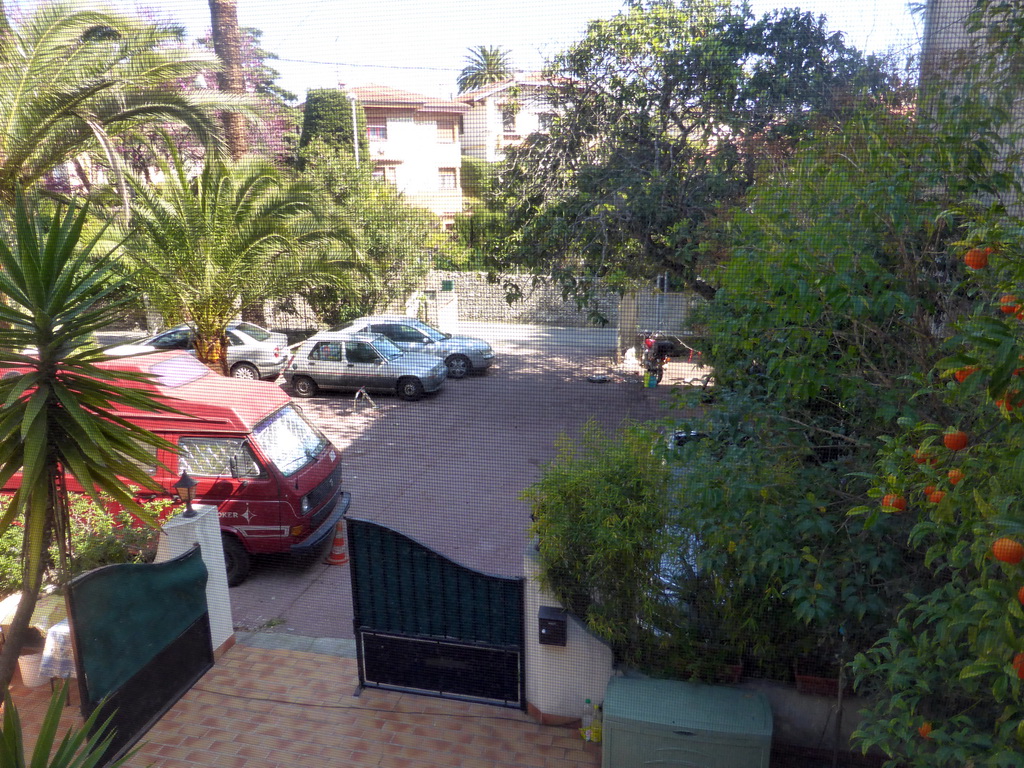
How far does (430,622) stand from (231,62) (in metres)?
2.60

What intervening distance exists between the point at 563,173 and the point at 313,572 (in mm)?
2380

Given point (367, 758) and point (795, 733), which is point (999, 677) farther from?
point (367, 758)

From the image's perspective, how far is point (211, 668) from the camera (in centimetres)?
267

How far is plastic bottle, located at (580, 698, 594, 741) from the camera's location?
2.23 m

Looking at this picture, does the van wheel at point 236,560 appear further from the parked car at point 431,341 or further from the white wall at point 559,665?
the parked car at point 431,341

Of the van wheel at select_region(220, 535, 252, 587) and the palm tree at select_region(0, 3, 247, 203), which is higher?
the palm tree at select_region(0, 3, 247, 203)

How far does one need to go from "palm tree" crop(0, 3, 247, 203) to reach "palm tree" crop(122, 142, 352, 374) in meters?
0.29

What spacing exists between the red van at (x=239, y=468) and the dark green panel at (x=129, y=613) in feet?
1.95

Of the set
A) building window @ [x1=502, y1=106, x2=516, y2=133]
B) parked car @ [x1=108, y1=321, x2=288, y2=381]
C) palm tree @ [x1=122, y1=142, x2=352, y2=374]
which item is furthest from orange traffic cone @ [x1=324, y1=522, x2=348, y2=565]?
parked car @ [x1=108, y1=321, x2=288, y2=381]

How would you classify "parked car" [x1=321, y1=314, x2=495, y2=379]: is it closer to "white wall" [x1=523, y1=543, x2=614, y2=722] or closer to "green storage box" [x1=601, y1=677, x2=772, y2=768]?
"white wall" [x1=523, y1=543, x2=614, y2=722]

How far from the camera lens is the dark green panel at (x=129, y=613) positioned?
6.81ft

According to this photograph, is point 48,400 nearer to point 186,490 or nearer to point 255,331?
point 186,490

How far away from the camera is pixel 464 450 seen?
14.8 ft

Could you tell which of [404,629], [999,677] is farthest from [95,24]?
[999,677]
